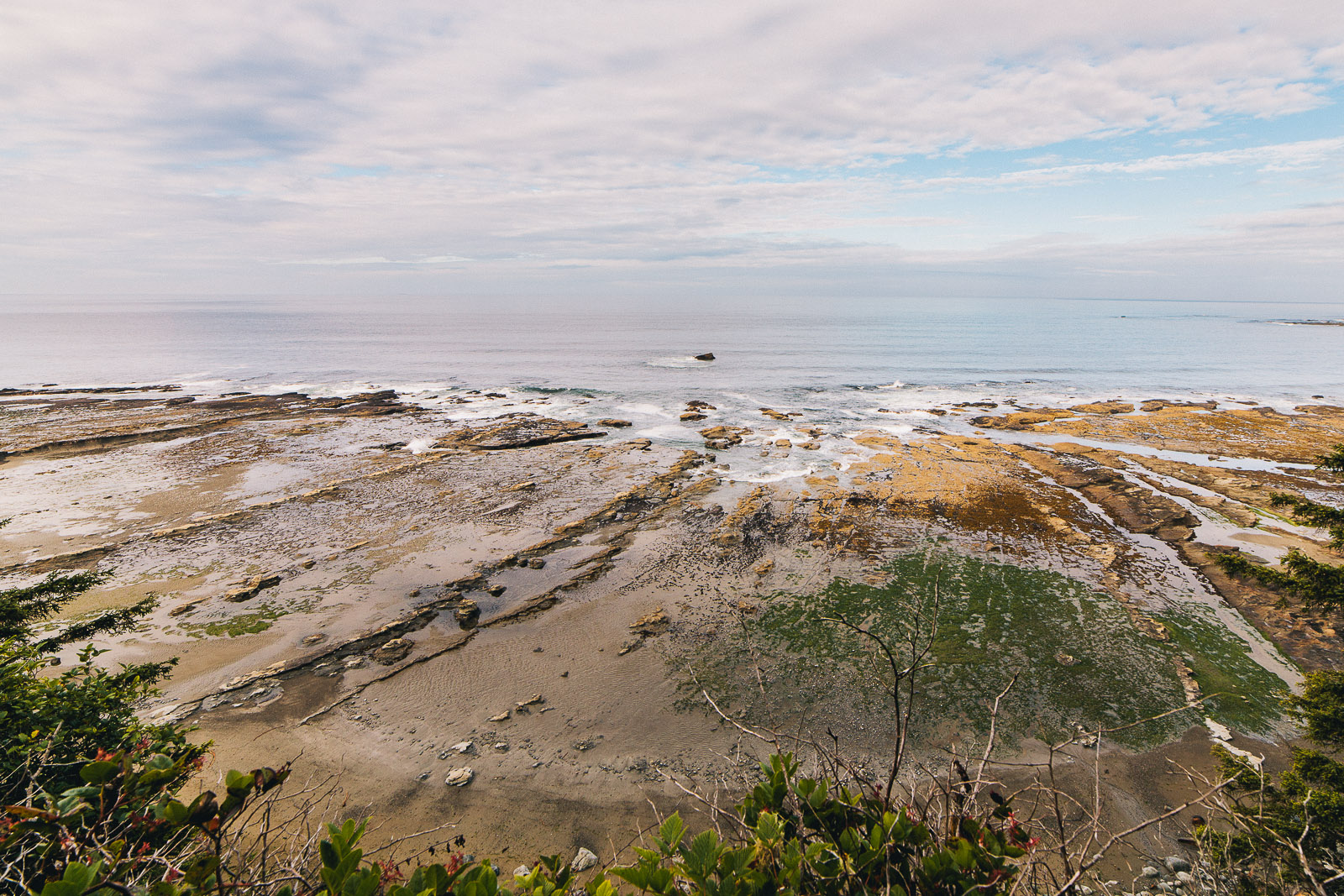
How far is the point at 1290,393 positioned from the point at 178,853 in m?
68.5

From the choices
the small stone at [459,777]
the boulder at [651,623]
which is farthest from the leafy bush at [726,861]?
the boulder at [651,623]

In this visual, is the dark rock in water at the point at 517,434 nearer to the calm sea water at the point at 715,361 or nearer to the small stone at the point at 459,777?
the calm sea water at the point at 715,361

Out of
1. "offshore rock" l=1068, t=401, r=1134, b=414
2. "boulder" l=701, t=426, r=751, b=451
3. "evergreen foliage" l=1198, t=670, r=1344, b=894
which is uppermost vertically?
"offshore rock" l=1068, t=401, r=1134, b=414

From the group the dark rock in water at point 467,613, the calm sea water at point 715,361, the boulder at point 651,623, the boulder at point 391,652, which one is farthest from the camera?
the calm sea water at point 715,361

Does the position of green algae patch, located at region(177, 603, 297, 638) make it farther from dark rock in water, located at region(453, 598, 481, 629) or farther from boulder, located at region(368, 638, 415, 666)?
dark rock in water, located at region(453, 598, 481, 629)

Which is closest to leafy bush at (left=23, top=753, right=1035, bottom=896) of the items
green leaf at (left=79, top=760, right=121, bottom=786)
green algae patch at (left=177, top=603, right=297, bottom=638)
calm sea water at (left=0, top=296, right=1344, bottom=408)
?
green leaf at (left=79, top=760, right=121, bottom=786)

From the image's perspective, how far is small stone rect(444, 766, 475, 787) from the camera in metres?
8.95

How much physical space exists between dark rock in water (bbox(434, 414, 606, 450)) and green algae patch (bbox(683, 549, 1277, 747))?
733 inches

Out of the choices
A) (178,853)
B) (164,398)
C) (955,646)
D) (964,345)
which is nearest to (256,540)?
(178,853)

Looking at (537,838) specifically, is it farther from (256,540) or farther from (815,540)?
(256,540)

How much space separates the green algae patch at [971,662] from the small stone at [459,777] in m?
4.06

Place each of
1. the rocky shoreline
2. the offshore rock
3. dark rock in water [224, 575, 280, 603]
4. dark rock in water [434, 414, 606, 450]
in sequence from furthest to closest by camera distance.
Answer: the offshore rock
dark rock in water [434, 414, 606, 450]
dark rock in water [224, 575, 280, 603]
the rocky shoreline

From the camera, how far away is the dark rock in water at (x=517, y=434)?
29.0m

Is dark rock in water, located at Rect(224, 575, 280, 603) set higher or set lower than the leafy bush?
lower
